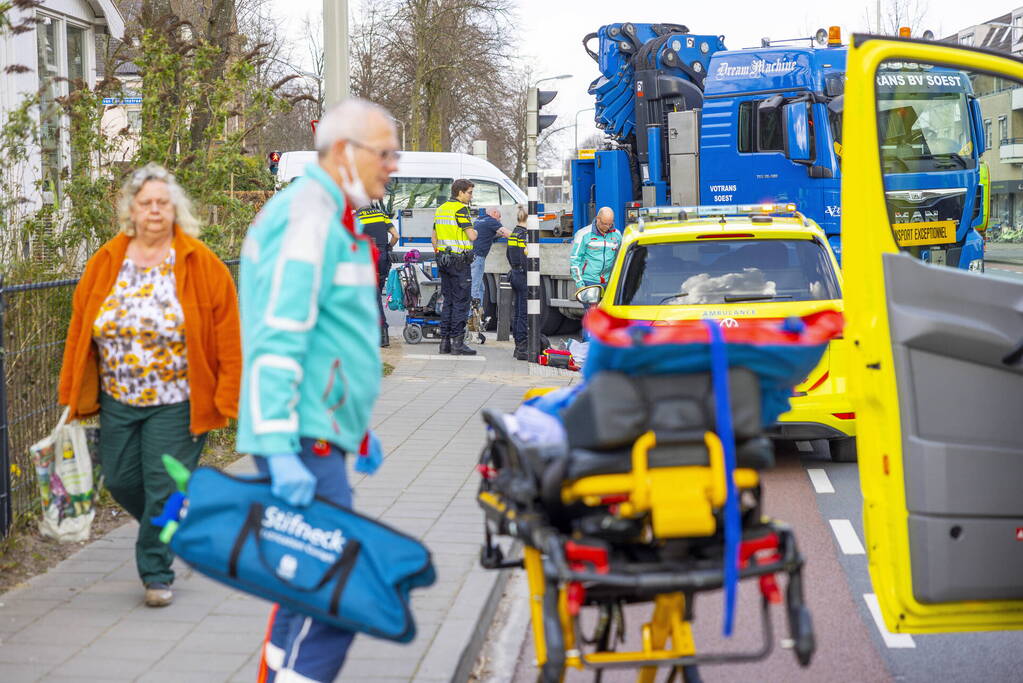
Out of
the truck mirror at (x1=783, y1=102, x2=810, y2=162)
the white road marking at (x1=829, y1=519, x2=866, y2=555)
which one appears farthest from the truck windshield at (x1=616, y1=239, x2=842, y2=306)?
the truck mirror at (x1=783, y1=102, x2=810, y2=162)

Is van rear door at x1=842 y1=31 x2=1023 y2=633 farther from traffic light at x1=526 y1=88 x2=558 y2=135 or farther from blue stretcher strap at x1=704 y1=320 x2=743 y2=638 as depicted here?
traffic light at x1=526 y1=88 x2=558 y2=135

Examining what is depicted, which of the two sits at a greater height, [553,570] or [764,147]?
[764,147]

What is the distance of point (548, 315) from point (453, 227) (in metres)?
2.05

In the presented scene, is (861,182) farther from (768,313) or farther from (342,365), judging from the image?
(768,313)

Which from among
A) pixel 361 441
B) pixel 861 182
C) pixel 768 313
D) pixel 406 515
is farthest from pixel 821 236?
pixel 361 441

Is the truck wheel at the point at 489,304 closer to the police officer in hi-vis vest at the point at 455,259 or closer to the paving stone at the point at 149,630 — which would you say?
the police officer in hi-vis vest at the point at 455,259

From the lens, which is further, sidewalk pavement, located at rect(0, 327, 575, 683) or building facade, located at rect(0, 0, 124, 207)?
building facade, located at rect(0, 0, 124, 207)

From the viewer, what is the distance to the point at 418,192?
3120 cm

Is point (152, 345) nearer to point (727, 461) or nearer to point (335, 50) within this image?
point (727, 461)

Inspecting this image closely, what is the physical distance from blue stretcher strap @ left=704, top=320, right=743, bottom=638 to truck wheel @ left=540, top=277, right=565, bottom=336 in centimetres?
1426

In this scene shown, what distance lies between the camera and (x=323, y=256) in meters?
3.52

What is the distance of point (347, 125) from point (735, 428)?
4.23 feet

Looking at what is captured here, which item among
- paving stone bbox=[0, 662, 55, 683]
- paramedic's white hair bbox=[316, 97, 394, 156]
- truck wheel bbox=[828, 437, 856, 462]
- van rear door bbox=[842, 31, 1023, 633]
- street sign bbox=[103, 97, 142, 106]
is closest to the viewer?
paramedic's white hair bbox=[316, 97, 394, 156]

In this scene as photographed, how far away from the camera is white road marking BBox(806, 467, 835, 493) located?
8953 mm
